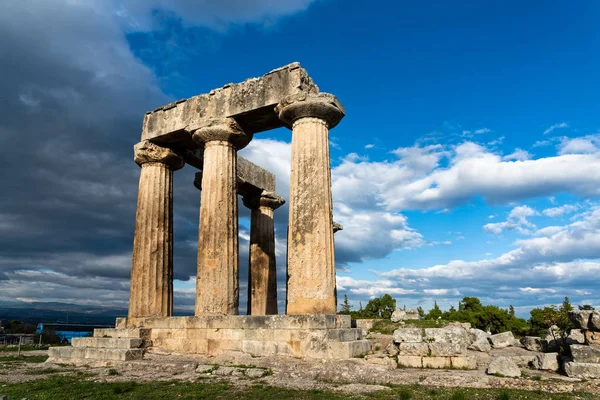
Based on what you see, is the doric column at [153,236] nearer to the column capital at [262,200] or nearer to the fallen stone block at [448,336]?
the column capital at [262,200]

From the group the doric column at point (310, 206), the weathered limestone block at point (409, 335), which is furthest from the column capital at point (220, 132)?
the weathered limestone block at point (409, 335)

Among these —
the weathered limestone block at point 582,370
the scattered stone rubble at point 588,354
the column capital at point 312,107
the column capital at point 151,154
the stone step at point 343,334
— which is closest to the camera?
the weathered limestone block at point 582,370

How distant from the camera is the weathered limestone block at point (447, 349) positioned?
40.4ft

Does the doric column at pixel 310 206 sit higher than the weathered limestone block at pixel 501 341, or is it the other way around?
the doric column at pixel 310 206

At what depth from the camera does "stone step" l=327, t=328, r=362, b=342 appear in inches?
466

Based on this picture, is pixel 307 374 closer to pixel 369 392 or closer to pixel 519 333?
pixel 369 392

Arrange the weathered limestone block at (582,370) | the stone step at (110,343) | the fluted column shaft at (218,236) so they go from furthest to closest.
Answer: the fluted column shaft at (218,236)
the stone step at (110,343)
the weathered limestone block at (582,370)

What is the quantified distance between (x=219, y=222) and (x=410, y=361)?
790 cm

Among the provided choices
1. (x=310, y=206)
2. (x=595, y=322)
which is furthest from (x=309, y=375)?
(x=595, y=322)

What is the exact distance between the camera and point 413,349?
12680mm

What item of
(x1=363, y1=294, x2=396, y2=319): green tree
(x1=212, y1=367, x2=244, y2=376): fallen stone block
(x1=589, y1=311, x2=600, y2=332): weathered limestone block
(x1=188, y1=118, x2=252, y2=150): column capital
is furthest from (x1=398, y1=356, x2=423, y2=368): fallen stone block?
(x1=363, y1=294, x2=396, y2=319): green tree

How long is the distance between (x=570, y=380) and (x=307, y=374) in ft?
19.5

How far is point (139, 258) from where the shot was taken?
17797mm

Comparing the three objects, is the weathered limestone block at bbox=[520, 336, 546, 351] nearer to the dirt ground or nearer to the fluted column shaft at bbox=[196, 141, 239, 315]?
the dirt ground
